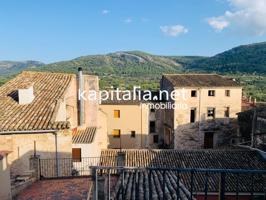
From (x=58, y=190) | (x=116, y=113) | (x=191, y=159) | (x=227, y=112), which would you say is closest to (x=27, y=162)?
(x=58, y=190)

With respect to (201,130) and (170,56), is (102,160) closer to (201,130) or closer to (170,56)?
(201,130)

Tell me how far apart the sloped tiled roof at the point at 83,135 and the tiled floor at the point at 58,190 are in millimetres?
7284

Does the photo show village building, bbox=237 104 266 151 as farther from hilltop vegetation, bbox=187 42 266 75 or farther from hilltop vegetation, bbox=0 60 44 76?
hilltop vegetation, bbox=0 60 44 76

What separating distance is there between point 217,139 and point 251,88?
1568 inches

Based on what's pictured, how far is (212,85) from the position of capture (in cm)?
3180

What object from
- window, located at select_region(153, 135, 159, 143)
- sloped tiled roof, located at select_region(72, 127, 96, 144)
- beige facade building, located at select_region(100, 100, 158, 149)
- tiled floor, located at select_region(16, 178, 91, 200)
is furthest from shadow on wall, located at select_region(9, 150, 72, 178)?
window, located at select_region(153, 135, 159, 143)

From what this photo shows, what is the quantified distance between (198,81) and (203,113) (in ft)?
12.0

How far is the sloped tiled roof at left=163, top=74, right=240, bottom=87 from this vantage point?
31788 mm

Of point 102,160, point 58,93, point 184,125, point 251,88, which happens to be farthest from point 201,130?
point 251,88

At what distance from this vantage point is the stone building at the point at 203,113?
31.6 metres

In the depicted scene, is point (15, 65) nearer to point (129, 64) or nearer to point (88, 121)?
point (129, 64)

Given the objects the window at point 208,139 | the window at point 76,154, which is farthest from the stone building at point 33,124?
the window at point 208,139

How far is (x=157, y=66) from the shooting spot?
115m

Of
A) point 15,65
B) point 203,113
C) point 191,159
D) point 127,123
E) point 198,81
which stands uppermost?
point 15,65
